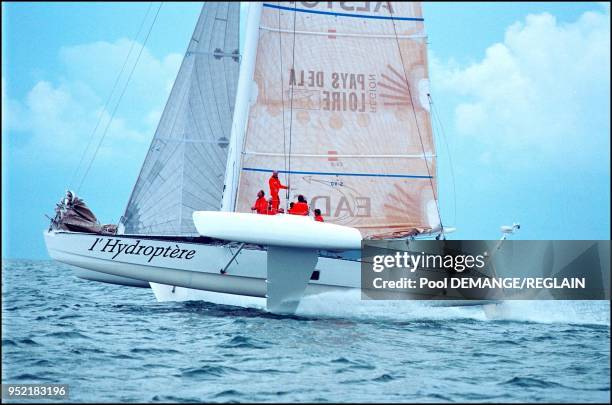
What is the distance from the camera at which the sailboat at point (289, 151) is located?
1736cm

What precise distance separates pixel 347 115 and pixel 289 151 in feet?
5.53

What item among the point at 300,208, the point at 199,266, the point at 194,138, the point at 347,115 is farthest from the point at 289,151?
the point at 199,266

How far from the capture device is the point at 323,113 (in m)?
18.7

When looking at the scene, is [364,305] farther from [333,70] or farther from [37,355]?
[37,355]

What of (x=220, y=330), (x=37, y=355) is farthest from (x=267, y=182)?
(x=37, y=355)

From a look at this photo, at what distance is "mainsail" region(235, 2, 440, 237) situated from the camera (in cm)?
1834

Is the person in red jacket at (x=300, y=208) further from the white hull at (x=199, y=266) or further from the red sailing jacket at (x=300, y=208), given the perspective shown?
the white hull at (x=199, y=266)

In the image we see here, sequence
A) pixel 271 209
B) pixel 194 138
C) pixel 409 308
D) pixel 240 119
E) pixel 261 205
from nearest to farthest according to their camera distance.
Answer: pixel 261 205, pixel 271 209, pixel 409 308, pixel 240 119, pixel 194 138

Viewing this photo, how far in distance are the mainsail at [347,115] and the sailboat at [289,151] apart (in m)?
0.02

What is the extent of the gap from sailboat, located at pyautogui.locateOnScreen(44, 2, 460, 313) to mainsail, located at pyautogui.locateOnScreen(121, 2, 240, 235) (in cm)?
3

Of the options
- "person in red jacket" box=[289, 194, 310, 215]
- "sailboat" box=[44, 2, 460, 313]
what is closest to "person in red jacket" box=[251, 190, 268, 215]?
"person in red jacket" box=[289, 194, 310, 215]

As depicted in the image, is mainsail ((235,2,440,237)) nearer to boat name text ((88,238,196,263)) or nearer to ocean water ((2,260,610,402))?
boat name text ((88,238,196,263))

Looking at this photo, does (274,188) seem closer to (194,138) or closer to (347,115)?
→ (347,115)

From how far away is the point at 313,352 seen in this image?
1228 cm
